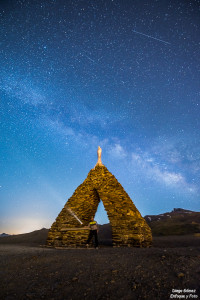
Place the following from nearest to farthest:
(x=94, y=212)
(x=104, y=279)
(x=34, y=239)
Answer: (x=104, y=279), (x=94, y=212), (x=34, y=239)

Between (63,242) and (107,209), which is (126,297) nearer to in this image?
(107,209)

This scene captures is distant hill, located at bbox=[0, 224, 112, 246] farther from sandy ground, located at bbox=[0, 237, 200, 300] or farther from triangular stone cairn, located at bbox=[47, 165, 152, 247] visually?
sandy ground, located at bbox=[0, 237, 200, 300]

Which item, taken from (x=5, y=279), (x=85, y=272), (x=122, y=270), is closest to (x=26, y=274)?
(x=5, y=279)

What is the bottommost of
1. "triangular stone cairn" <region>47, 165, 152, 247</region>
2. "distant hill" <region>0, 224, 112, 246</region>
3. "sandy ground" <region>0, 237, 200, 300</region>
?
"distant hill" <region>0, 224, 112, 246</region>

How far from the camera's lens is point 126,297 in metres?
3.04

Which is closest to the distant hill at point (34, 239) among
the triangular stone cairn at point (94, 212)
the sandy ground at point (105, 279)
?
the triangular stone cairn at point (94, 212)

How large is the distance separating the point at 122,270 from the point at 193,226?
75.4 ft

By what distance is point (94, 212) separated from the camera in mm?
13117

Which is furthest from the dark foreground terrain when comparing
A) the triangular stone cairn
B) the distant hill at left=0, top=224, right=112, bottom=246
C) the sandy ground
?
the distant hill at left=0, top=224, right=112, bottom=246

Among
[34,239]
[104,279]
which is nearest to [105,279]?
[104,279]

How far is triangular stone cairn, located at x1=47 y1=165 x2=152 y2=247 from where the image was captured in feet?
32.4

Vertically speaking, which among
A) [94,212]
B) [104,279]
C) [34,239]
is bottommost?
[34,239]

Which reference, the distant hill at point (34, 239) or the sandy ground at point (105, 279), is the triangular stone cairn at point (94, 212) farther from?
the sandy ground at point (105, 279)

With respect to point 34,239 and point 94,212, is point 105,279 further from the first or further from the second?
point 34,239
